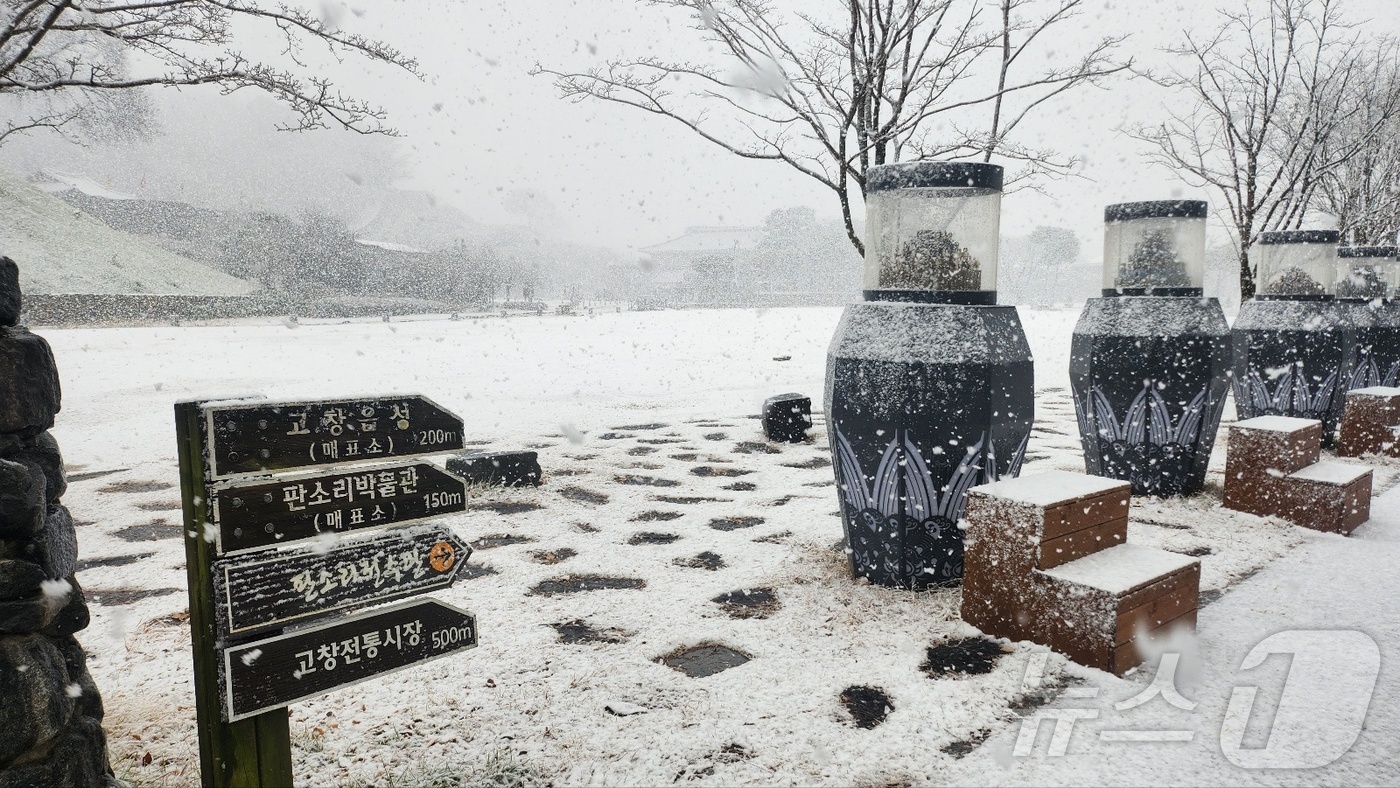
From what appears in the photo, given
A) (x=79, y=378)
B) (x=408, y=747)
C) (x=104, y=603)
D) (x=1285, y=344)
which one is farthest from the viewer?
(x=79, y=378)

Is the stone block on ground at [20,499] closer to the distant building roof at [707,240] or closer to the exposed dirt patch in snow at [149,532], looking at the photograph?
the exposed dirt patch in snow at [149,532]

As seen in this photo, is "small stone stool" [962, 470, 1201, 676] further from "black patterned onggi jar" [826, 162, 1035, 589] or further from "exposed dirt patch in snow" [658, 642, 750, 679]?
"exposed dirt patch in snow" [658, 642, 750, 679]

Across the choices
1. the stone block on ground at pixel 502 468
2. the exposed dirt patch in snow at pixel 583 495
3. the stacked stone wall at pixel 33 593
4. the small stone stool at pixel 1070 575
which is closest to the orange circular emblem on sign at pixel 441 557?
the stacked stone wall at pixel 33 593

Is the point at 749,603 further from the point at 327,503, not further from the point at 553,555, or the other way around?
the point at 327,503

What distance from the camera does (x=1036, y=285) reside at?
7800cm

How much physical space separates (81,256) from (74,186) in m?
19.6

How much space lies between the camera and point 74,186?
176 feet

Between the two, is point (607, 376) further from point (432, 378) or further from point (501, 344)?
point (501, 344)

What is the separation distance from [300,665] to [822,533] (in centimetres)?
354

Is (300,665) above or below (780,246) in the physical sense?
below

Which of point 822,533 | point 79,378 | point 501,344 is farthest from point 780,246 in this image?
point 822,533

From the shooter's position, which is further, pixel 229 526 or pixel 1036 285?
pixel 1036 285

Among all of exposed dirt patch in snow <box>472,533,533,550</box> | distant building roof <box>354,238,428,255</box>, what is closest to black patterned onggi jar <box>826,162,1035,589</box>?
exposed dirt patch in snow <box>472,533,533,550</box>

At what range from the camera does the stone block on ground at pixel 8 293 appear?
1.75 metres
